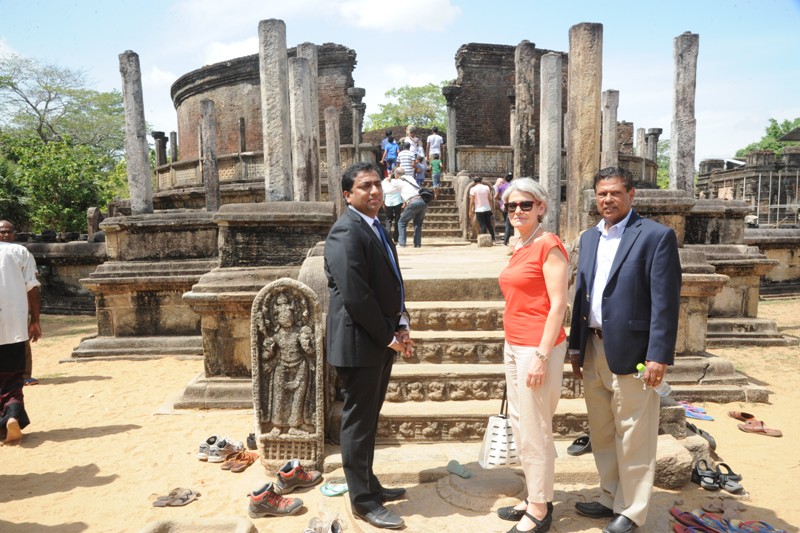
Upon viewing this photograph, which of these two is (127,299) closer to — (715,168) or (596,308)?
(596,308)

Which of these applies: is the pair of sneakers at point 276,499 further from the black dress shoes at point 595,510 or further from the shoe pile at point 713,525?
the shoe pile at point 713,525

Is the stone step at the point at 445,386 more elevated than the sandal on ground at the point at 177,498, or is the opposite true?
the stone step at the point at 445,386

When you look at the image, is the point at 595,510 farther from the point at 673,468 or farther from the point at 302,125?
the point at 302,125

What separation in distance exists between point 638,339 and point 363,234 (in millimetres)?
1489

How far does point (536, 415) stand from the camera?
2.60m

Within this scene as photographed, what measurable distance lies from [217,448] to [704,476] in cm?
344

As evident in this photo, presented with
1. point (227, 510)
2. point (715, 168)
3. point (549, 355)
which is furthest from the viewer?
point (715, 168)

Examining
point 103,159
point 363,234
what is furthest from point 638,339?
point 103,159

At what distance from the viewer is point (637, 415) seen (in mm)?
2676

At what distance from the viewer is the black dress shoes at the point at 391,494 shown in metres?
3.15

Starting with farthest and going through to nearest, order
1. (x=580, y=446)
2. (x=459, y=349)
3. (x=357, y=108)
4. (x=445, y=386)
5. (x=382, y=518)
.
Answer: (x=357, y=108)
(x=459, y=349)
(x=445, y=386)
(x=580, y=446)
(x=382, y=518)

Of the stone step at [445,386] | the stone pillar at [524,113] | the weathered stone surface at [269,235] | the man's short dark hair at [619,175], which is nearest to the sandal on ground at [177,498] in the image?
the stone step at [445,386]

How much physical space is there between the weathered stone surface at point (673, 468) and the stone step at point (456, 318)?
1.69 metres

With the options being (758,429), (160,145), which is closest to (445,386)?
(758,429)
